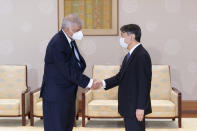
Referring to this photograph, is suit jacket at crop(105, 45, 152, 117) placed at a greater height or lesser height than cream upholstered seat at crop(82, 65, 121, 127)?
greater

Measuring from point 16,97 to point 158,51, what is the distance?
2.63m

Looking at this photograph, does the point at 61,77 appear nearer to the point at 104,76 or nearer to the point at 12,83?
the point at 104,76

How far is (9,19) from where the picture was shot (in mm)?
6824

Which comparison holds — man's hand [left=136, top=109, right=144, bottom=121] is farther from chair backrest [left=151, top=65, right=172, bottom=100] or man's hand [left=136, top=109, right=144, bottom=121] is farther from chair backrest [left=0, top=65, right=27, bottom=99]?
chair backrest [left=0, top=65, right=27, bottom=99]

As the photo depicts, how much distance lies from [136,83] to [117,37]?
3600 millimetres

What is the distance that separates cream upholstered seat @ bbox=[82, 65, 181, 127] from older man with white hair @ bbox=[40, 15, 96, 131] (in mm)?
2218

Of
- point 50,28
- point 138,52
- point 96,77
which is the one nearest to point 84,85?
point 138,52

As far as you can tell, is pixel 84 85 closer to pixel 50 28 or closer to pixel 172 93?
pixel 172 93

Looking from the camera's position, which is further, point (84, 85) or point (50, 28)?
point (50, 28)

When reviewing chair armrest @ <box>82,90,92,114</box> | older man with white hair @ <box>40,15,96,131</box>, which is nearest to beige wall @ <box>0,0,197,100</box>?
chair armrest @ <box>82,90,92,114</box>

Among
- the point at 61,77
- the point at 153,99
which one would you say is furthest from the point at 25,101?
the point at 61,77

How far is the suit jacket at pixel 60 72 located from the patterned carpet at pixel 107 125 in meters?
2.37

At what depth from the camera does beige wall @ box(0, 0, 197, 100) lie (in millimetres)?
6734

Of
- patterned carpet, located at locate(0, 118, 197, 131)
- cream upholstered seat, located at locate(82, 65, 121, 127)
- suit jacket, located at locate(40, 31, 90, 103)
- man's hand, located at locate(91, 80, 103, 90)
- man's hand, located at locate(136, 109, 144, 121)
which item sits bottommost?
patterned carpet, located at locate(0, 118, 197, 131)
